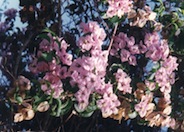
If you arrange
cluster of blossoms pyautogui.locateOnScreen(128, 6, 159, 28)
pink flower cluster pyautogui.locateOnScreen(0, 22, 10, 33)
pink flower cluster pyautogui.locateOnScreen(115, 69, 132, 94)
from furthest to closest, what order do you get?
1. pink flower cluster pyautogui.locateOnScreen(0, 22, 10, 33)
2. cluster of blossoms pyautogui.locateOnScreen(128, 6, 159, 28)
3. pink flower cluster pyautogui.locateOnScreen(115, 69, 132, 94)

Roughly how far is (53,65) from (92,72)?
0.17 meters

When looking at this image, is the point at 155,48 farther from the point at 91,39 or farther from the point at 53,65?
the point at 53,65

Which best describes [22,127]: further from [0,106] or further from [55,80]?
[55,80]

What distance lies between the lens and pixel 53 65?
234cm

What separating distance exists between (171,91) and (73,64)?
2.14 feet

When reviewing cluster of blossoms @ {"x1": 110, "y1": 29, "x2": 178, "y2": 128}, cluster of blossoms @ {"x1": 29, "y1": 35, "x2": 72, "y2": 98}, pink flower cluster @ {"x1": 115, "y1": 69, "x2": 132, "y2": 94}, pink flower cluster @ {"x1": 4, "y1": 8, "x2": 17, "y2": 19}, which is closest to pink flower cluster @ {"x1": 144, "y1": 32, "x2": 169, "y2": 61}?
cluster of blossoms @ {"x1": 110, "y1": 29, "x2": 178, "y2": 128}

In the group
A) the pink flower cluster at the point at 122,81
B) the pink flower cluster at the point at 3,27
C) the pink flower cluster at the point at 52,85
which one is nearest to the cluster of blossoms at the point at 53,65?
the pink flower cluster at the point at 52,85

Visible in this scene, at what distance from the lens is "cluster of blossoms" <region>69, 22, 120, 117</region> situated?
2.29 metres

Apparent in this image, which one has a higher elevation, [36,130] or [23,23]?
[23,23]

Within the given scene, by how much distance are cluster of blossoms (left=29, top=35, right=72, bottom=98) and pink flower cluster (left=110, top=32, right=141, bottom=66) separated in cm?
29

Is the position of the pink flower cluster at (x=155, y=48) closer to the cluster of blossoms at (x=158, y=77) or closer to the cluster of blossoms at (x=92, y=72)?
the cluster of blossoms at (x=158, y=77)

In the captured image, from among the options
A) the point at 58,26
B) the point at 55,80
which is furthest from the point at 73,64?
the point at 58,26

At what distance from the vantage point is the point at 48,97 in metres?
2.32

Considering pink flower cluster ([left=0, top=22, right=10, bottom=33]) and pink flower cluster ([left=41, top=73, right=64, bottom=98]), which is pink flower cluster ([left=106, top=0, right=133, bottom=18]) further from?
pink flower cluster ([left=0, top=22, right=10, bottom=33])
